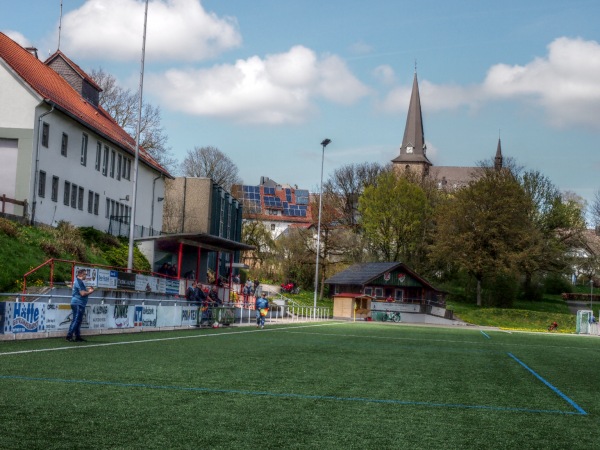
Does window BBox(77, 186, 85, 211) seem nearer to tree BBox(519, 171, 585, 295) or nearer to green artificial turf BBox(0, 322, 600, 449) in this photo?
green artificial turf BBox(0, 322, 600, 449)

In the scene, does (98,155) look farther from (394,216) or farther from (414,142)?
(414,142)

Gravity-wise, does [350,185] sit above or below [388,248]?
above

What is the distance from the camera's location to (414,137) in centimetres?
13775

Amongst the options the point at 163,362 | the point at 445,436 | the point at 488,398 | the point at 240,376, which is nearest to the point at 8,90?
the point at 163,362

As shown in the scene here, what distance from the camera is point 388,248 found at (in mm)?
84125

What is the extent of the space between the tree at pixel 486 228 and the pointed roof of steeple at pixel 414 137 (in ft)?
173

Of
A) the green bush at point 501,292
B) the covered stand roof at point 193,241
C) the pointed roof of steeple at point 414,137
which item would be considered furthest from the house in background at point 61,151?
the pointed roof of steeple at point 414,137

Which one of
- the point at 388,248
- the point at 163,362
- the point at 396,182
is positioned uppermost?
the point at 396,182

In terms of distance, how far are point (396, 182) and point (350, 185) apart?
8186 millimetres

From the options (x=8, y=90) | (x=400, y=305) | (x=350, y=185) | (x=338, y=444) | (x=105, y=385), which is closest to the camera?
(x=338, y=444)

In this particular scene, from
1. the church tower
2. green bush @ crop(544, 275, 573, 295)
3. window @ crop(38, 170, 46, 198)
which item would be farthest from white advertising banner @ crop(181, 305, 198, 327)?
the church tower

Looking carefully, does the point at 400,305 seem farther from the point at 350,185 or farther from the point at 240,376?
the point at 240,376

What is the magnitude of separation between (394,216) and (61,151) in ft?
146

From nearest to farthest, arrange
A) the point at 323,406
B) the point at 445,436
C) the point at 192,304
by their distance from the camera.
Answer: the point at 445,436, the point at 323,406, the point at 192,304
